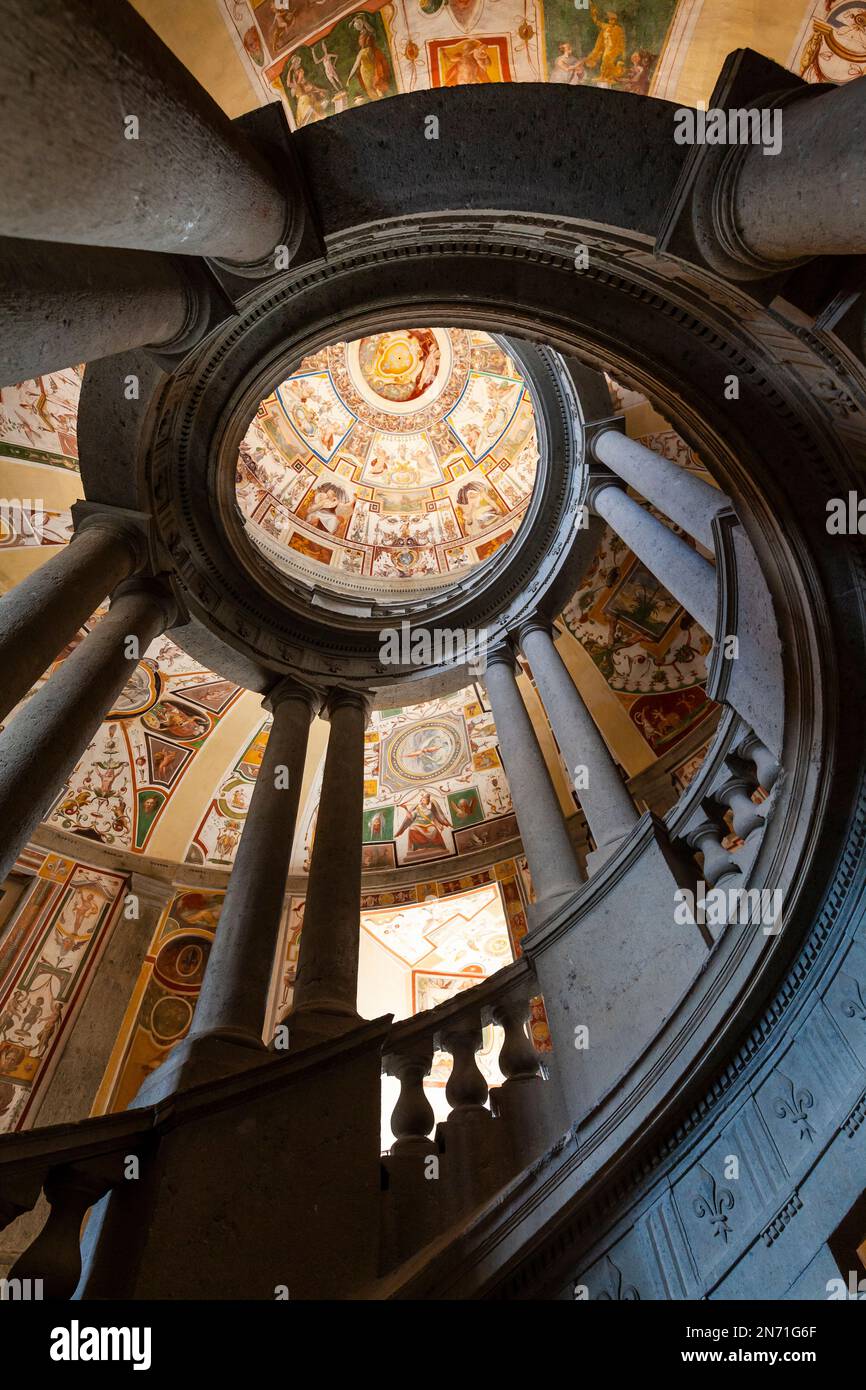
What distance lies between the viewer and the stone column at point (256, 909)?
456cm

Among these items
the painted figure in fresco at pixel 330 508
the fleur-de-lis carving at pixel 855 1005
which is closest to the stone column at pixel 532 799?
the fleur-de-lis carving at pixel 855 1005

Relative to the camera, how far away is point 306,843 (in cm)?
1337

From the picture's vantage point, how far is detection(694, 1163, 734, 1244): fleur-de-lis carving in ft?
8.79

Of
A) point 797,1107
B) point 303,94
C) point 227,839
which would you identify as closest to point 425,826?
point 227,839

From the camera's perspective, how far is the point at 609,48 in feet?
16.5

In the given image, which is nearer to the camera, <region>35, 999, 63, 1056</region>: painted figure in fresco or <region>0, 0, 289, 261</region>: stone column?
<region>0, 0, 289, 261</region>: stone column

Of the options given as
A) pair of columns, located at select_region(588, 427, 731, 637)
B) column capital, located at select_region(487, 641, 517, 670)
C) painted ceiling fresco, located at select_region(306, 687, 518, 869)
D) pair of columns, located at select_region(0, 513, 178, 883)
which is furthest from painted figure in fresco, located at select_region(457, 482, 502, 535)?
pair of columns, located at select_region(0, 513, 178, 883)

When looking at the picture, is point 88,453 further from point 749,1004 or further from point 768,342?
point 749,1004

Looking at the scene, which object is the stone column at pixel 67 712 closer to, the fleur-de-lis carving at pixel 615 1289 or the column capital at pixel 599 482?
the fleur-de-lis carving at pixel 615 1289

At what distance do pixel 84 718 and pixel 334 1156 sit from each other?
3.00m

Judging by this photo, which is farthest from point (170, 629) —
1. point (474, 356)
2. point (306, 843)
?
point (474, 356)

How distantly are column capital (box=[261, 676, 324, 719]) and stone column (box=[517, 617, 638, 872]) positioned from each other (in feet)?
7.52

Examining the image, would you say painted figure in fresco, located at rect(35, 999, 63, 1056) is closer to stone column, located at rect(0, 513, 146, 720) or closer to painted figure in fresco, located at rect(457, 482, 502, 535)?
stone column, located at rect(0, 513, 146, 720)

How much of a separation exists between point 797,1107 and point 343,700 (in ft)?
19.5
